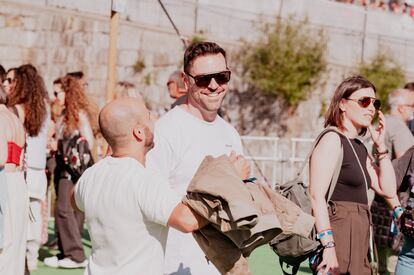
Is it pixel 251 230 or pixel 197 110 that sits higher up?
pixel 197 110

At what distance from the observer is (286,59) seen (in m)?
21.4

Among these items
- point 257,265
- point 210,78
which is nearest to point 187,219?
point 210,78

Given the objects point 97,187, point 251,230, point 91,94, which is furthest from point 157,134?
point 91,94

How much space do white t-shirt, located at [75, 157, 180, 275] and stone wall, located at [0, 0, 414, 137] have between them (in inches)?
629

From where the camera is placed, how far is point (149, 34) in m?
20.8

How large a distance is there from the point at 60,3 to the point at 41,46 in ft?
3.28

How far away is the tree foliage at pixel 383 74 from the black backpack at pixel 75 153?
13.5 m

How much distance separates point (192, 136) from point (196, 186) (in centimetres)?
112

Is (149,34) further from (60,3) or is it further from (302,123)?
(302,123)

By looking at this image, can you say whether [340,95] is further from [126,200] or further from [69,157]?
[69,157]

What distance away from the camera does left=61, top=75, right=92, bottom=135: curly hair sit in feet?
30.3

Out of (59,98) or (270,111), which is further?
(270,111)

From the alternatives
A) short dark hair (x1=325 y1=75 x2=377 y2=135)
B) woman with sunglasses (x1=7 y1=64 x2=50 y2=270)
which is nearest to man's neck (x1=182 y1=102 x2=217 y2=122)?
short dark hair (x1=325 y1=75 x2=377 y2=135)

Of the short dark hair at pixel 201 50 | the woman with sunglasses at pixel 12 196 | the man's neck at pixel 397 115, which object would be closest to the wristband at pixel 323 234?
the short dark hair at pixel 201 50
